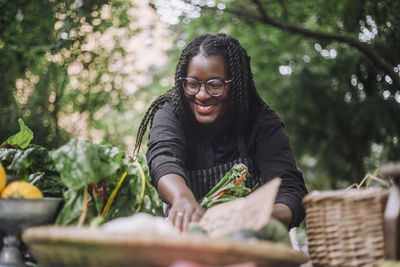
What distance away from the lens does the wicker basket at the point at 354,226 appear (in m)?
1.41

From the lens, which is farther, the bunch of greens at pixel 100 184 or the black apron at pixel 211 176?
the black apron at pixel 211 176

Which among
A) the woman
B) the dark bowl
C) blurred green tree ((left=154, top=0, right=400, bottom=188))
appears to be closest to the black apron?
the woman

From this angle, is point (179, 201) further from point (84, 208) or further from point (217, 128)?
point (217, 128)

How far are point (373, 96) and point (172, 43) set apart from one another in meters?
3.98

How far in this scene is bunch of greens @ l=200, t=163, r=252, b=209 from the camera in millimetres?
2106

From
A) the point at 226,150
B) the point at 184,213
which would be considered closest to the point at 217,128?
the point at 226,150

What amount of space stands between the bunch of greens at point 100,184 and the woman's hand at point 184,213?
0.09 meters

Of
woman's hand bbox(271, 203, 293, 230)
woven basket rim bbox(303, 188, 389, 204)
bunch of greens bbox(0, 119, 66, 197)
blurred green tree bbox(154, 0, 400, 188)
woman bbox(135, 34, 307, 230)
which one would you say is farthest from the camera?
blurred green tree bbox(154, 0, 400, 188)

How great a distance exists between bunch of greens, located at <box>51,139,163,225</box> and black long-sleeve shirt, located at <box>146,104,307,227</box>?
31 centimetres

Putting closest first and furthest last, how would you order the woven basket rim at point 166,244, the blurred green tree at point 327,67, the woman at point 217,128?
the woven basket rim at point 166,244 < the woman at point 217,128 < the blurred green tree at point 327,67

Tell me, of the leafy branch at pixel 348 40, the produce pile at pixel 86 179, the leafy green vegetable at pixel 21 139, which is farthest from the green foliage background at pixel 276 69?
the produce pile at pixel 86 179

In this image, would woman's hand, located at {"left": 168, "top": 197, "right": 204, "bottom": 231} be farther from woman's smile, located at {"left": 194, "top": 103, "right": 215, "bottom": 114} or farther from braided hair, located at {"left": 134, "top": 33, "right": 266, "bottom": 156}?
braided hair, located at {"left": 134, "top": 33, "right": 266, "bottom": 156}

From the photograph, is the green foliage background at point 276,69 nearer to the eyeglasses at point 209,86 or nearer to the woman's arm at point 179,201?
the eyeglasses at point 209,86

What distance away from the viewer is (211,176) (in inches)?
96.6
